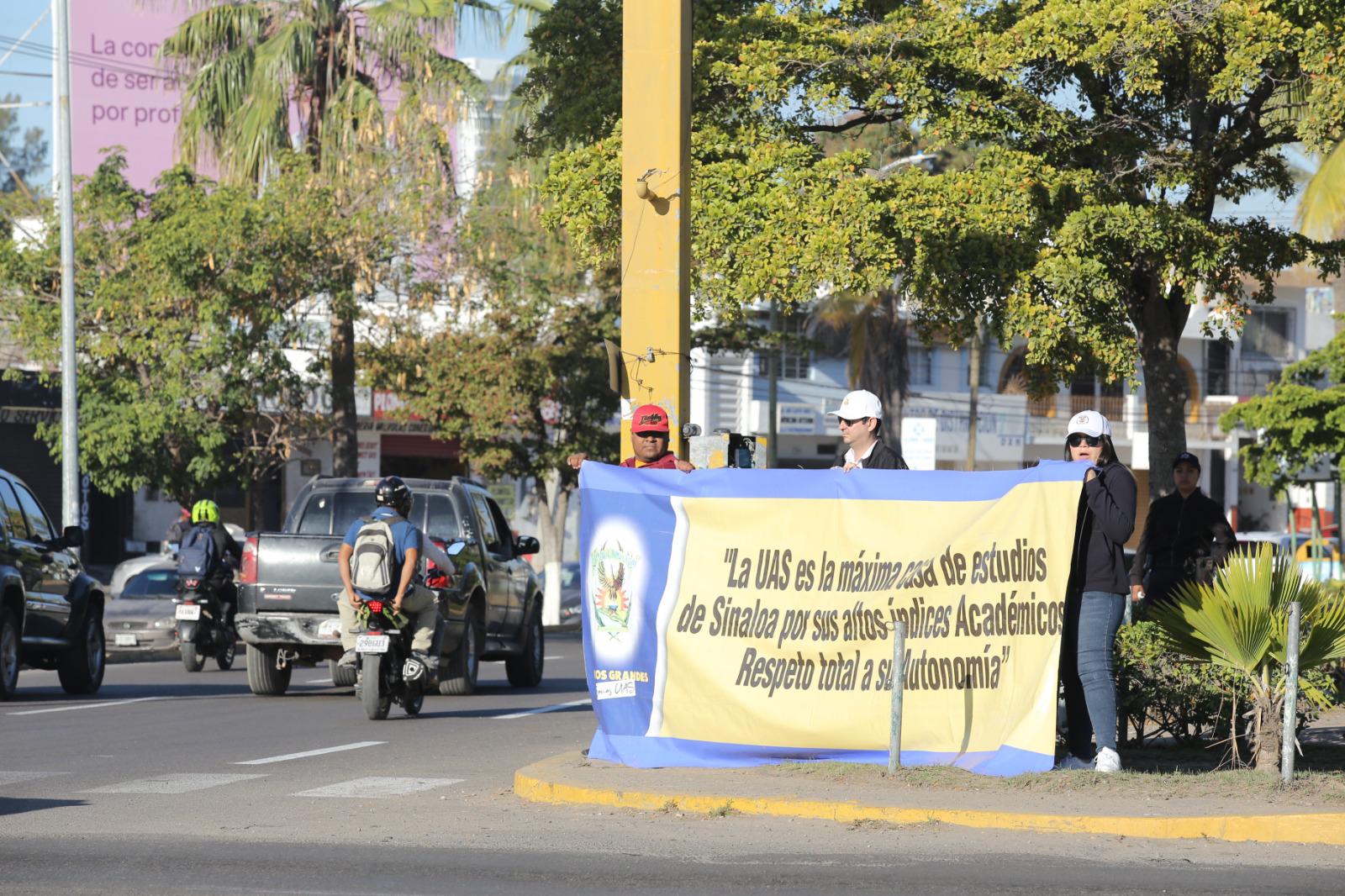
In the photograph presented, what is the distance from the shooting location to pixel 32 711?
15.3 m

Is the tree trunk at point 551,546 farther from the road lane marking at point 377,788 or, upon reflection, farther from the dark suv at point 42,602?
the road lane marking at point 377,788

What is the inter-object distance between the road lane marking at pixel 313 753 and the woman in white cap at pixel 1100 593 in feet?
15.8

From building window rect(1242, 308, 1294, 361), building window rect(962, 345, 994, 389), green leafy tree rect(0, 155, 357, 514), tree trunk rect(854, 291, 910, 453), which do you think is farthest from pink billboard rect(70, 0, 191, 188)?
building window rect(1242, 308, 1294, 361)

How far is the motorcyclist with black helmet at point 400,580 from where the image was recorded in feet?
46.5

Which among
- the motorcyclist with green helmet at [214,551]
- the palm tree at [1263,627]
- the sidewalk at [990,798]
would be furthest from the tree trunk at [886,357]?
the sidewalk at [990,798]

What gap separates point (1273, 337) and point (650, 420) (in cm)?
5594

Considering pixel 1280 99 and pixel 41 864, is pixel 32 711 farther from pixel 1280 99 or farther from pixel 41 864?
pixel 1280 99

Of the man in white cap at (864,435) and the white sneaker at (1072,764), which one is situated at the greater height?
the man in white cap at (864,435)

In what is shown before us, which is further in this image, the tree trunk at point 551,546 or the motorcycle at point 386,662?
the tree trunk at point 551,546

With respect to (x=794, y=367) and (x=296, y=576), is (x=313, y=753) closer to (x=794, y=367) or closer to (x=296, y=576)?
(x=296, y=576)

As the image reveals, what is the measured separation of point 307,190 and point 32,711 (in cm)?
1580

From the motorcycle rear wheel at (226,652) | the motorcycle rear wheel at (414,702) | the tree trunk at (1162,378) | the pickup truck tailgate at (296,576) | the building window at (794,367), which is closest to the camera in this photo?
the motorcycle rear wheel at (414,702)

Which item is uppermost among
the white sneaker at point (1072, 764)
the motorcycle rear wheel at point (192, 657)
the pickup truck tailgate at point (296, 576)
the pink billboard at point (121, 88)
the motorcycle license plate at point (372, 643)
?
the pink billboard at point (121, 88)

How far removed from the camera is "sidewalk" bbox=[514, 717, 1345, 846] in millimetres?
8203
